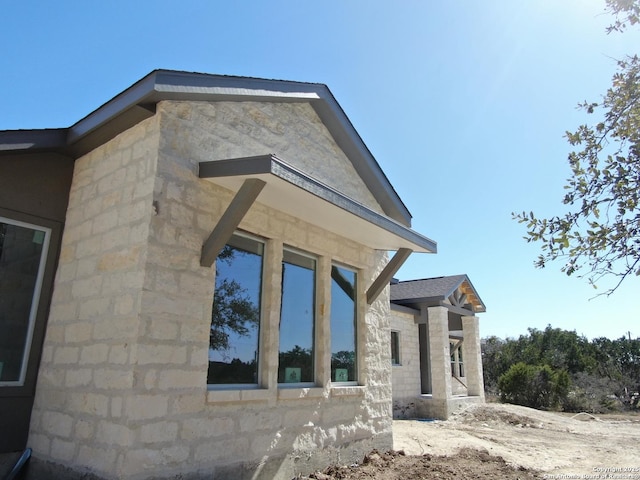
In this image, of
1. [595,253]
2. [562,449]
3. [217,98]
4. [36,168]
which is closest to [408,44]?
[217,98]

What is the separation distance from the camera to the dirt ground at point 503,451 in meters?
6.26

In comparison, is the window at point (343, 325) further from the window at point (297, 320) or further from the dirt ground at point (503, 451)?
the dirt ground at point (503, 451)

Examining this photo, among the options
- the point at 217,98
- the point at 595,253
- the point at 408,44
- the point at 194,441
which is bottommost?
the point at 194,441

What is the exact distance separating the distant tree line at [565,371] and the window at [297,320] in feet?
52.2

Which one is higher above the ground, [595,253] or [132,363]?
[595,253]

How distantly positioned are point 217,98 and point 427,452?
6.43 meters

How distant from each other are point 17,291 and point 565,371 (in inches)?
791

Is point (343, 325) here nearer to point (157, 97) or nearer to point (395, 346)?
point (157, 97)

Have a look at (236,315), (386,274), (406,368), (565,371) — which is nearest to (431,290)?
(406,368)

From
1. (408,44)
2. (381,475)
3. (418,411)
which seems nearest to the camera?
(381,475)

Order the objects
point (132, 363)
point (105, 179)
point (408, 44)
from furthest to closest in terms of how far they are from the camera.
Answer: point (408, 44) → point (105, 179) → point (132, 363)

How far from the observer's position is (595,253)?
13.9ft

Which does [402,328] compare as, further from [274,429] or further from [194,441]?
[194,441]

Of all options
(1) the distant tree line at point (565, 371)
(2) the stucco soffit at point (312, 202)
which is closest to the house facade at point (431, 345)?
(1) the distant tree line at point (565, 371)
